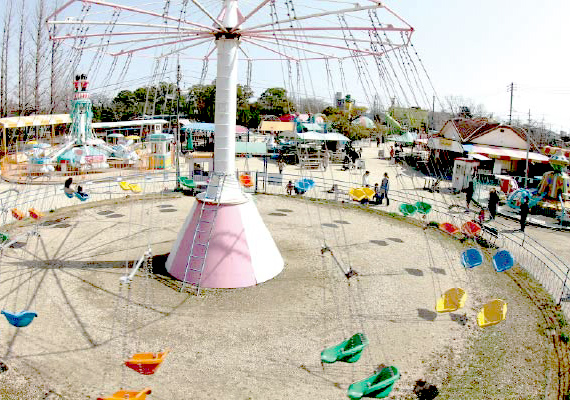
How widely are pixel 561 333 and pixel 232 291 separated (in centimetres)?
961

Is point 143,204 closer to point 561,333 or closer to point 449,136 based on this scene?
point 561,333

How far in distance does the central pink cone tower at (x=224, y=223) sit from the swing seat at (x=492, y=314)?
6755 millimetres

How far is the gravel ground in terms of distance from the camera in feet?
31.8

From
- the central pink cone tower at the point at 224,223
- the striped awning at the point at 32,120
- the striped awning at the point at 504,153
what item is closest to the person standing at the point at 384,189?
the central pink cone tower at the point at 224,223

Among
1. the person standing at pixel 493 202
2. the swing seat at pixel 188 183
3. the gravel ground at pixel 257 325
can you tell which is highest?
the swing seat at pixel 188 183

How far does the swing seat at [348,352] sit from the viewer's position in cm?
917

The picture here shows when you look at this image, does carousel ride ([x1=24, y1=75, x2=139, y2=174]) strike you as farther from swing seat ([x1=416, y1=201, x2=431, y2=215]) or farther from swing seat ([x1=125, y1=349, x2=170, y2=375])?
swing seat ([x1=125, y1=349, x2=170, y2=375])

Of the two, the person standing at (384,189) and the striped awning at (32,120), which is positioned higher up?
the striped awning at (32,120)

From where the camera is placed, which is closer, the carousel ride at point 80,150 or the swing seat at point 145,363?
the swing seat at point 145,363

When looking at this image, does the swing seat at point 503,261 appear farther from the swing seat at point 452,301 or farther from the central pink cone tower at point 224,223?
the central pink cone tower at point 224,223

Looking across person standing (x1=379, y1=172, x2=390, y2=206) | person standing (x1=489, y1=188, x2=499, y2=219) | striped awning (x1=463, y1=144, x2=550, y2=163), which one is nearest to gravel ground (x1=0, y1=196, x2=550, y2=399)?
person standing (x1=489, y1=188, x2=499, y2=219)

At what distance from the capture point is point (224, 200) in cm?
1464

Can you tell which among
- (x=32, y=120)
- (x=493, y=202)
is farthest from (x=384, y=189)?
(x=32, y=120)

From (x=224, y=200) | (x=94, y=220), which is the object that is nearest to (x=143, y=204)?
(x=94, y=220)
